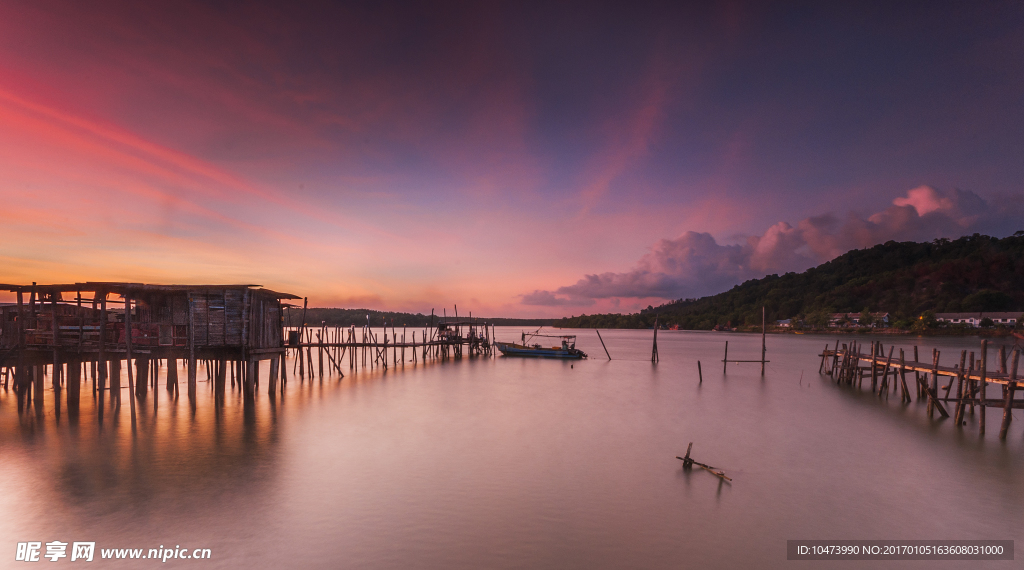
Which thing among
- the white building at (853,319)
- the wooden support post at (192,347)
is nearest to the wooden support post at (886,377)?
the wooden support post at (192,347)

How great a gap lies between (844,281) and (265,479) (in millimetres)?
157031

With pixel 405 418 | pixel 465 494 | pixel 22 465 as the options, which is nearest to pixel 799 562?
pixel 465 494

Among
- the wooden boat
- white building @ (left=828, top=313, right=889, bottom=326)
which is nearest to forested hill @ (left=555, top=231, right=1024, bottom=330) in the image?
white building @ (left=828, top=313, right=889, bottom=326)

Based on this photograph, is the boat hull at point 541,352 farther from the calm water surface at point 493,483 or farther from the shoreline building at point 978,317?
the shoreline building at point 978,317

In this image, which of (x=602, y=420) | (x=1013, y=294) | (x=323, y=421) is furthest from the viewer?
(x=1013, y=294)

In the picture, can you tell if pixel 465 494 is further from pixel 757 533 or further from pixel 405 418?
pixel 405 418

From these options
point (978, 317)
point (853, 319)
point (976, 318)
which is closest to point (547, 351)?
point (976, 318)

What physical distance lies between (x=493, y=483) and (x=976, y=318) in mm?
116049

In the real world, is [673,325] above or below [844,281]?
below

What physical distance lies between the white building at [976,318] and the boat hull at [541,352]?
8577cm

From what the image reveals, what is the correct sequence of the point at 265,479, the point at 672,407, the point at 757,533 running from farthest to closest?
the point at 672,407, the point at 265,479, the point at 757,533

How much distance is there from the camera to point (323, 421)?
18.8 metres

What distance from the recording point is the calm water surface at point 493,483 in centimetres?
875

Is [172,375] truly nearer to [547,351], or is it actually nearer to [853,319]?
[547,351]
